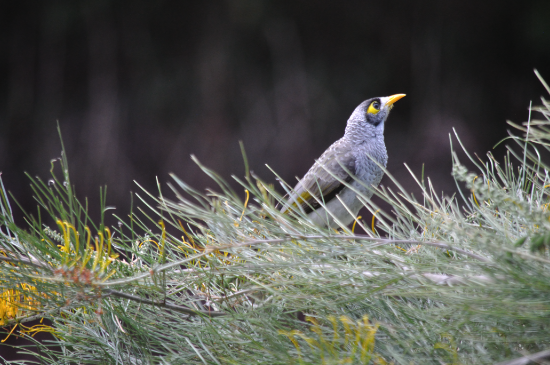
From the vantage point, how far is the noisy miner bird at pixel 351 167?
83cm

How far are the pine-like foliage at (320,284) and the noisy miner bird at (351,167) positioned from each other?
403 mm

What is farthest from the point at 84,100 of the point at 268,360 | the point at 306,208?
the point at 268,360

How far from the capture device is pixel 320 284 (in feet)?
1.12

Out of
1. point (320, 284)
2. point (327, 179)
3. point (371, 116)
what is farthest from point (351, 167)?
point (320, 284)

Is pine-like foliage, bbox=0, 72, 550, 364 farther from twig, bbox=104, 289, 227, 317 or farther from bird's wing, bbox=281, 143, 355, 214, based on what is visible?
bird's wing, bbox=281, 143, 355, 214

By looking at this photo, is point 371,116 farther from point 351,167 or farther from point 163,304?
point 163,304

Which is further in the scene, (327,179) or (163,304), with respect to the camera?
(327,179)

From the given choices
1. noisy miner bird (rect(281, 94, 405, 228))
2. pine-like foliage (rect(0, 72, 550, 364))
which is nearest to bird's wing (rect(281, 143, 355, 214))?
noisy miner bird (rect(281, 94, 405, 228))

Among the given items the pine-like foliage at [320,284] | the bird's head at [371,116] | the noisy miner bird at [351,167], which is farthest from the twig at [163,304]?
the bird's head at [371,116]

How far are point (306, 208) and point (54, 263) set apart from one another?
521 millimetres

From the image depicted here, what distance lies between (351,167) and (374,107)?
0.22m

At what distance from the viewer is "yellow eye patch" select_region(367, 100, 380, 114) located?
102cm

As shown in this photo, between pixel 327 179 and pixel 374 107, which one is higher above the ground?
pixel 374 107

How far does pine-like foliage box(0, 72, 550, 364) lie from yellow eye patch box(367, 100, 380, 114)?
67 centimetres
